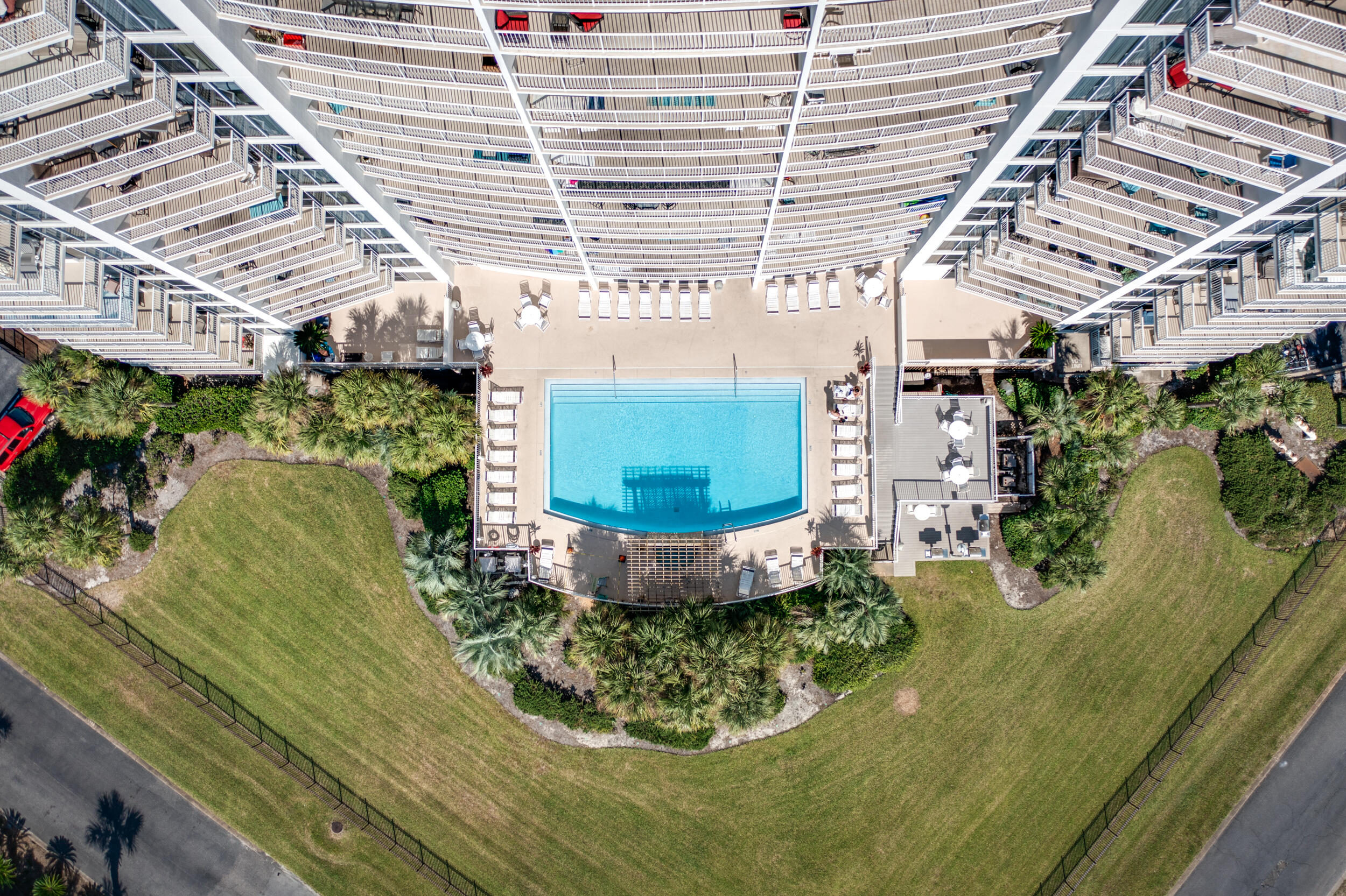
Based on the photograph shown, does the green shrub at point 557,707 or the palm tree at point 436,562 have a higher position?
the palm tree at point 436,562

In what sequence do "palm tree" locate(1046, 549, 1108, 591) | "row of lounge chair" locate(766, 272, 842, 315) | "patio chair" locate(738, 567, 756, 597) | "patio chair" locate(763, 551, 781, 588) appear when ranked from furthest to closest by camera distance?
"row of lounge chair" locate(766, 272, 842, 315) → "patio chair" locate(763, 551, 781, 588) → "patio chair" locate(738, 567, 756, 597) → "palm tree" locate(1046, 549, 1108, 591)

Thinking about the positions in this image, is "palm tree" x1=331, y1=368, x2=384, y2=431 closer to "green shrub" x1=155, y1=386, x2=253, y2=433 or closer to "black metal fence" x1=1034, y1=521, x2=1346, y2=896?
"green shrub" x1=155, y1=386, x2=253, y2=433

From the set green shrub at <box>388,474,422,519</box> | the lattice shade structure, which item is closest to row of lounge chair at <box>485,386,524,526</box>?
green shrub at <box>388,474,422,519</box>

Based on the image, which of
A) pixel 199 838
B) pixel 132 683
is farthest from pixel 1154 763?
pixel 132 683

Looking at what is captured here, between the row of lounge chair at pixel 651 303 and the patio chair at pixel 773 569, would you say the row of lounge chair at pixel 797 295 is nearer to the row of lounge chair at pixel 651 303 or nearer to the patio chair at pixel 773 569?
the row of lounge chair at pixel 651 303

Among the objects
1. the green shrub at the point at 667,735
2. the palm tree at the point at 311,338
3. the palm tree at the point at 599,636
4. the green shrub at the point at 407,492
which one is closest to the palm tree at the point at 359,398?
the palm tree at the point at 311,338

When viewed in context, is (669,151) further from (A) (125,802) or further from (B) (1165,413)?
(A) (125,802)

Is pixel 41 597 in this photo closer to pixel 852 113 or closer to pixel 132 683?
pixel 132 683
